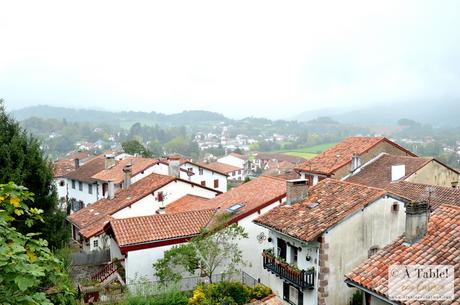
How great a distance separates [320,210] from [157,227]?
31.9ft

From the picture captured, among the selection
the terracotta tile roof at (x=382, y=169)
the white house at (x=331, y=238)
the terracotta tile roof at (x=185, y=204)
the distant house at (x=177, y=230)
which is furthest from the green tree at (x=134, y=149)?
the white house at (x=331, y=238)

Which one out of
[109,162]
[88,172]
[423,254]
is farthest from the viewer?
[88,172]

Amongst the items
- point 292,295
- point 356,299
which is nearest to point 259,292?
point 292,295

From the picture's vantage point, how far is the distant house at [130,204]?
32938mm

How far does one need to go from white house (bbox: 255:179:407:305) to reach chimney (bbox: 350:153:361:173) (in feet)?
55.5

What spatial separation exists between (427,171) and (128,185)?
2696cm

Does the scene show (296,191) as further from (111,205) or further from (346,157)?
(111,205)

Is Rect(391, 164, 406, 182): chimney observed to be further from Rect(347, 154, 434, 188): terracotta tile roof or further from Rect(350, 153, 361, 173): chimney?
Rect(350, 153, 361, 173): chimney

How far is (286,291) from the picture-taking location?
73.3 feet

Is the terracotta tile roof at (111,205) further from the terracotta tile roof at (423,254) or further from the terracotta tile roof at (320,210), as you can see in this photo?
the terracotta tile roof at (423,254)

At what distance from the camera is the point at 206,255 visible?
23.0 metres

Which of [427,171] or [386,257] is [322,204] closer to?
[386,257]

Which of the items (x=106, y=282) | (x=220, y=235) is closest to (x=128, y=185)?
(x=106, y=282)

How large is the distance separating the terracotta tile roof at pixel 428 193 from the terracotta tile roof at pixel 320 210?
648cm
